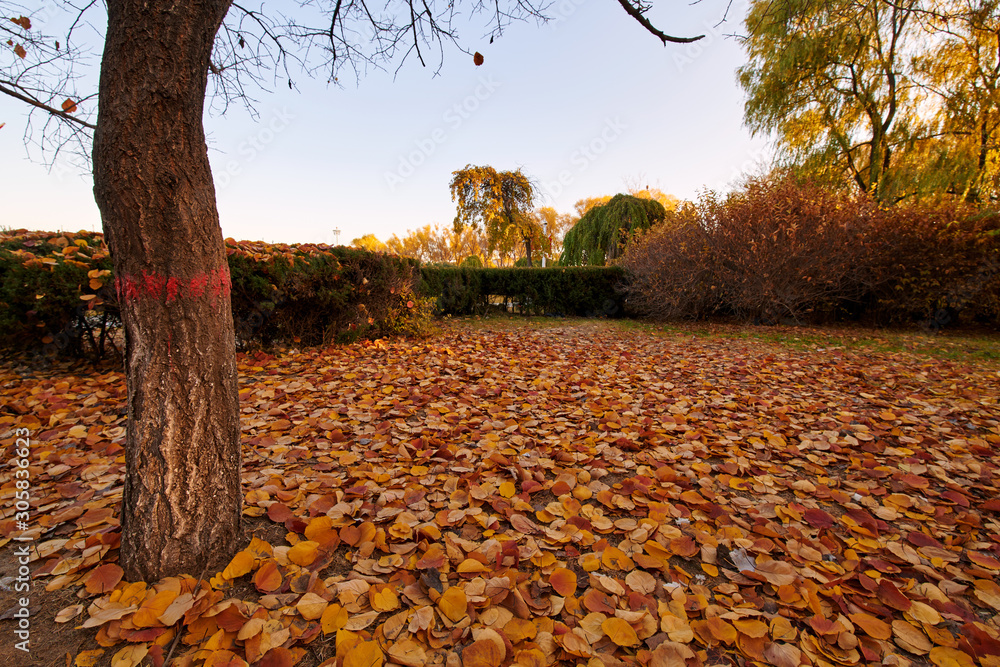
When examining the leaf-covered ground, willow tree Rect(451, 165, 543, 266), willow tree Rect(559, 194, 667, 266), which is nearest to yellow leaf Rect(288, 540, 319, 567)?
the leaf-covered ground

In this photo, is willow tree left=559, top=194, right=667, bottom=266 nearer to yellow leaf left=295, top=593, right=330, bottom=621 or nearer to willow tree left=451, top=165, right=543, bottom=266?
willow tree left=451, top=165, right=543, bottom=266

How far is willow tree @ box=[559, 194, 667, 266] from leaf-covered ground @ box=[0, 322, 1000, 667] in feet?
42.2

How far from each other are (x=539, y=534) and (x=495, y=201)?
20.6 m

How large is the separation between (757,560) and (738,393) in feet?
7.85

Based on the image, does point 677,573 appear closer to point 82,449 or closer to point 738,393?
point 738,393

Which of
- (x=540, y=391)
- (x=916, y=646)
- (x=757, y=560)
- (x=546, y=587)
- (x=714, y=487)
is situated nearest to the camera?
(x=916, y=646)

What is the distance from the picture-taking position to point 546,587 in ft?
4.52

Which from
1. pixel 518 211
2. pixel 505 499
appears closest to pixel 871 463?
pixel 505 499

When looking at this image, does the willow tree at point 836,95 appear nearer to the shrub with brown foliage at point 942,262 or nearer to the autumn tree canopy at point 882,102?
the autumn tree canopy at point 882,102

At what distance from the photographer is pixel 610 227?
15.7m


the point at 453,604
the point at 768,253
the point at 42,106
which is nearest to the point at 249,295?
the point at 42,106

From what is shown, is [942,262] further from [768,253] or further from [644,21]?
[644,21]

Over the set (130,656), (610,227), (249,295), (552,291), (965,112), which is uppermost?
(965,112)

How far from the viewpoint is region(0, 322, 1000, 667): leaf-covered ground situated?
45.7 inches
